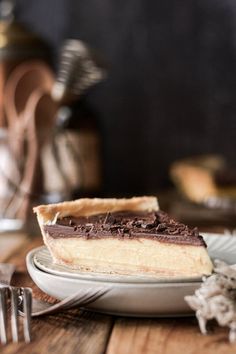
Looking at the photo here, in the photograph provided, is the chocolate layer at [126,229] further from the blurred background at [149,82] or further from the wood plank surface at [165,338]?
the blurred background at [149,82]

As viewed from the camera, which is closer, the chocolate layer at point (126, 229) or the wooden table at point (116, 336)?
the wooden table at point (116, 336)

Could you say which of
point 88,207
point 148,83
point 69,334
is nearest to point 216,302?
point 69,334

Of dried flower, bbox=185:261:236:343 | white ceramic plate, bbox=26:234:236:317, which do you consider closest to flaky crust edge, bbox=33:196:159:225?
white ceramic plate, bbox=26:234:236:317

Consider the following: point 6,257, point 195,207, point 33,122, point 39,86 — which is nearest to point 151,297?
point 6,257

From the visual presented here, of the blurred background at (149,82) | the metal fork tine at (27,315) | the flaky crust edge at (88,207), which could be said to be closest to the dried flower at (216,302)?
the metal fork tine at (27,315)

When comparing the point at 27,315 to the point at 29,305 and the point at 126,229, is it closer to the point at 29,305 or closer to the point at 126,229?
the point at 29,305

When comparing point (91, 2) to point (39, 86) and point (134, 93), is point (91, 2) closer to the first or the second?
point (134, 93)
